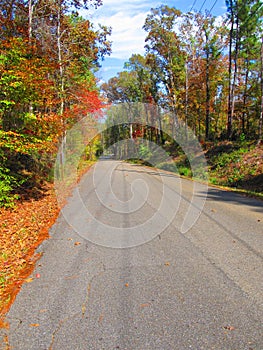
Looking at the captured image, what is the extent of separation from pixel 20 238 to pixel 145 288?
3.27 meters

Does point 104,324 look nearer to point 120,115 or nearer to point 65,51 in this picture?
point 65,51

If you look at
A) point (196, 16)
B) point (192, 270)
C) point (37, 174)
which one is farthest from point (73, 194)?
point (196, 16)

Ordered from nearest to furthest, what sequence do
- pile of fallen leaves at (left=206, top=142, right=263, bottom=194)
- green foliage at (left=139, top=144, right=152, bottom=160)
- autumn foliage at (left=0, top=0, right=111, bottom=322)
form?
1. autumn foliage at (left=0, top=0, right=111, bottom=322)
2. pile of fallen leaves at (left=206, top=142, right=263, bottom=194)
3. green foliage at (left=139, top=144, right=152, bottom=160)

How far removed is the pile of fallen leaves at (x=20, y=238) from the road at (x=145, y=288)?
18 cm

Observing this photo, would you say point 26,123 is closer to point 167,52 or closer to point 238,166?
point 238,166

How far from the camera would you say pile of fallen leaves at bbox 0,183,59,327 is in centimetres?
383

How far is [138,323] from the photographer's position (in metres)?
2.88

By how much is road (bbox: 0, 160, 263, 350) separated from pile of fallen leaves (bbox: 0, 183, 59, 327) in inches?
7.1

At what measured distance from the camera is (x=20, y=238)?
5.70 m

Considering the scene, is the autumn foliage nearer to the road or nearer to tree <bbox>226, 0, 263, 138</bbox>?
the road

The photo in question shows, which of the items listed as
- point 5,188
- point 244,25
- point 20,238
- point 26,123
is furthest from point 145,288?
point 244,25

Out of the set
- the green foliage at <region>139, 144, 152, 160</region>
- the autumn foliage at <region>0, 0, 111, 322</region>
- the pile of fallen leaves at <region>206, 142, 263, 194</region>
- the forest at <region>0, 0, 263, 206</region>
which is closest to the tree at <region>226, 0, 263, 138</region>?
the forest at <region>0, 0, 263, 206</region>

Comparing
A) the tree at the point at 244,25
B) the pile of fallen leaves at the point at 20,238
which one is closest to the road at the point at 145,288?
the pile of fallen leaves at the point at 20,238

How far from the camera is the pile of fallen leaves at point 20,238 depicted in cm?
383
